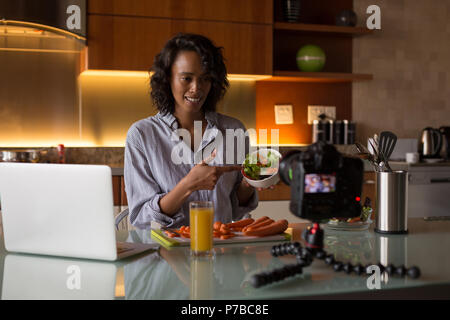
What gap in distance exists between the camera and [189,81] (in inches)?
78.4

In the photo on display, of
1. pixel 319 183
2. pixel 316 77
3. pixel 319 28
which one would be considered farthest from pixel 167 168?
pixel 319 28

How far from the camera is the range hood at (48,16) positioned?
2.85m

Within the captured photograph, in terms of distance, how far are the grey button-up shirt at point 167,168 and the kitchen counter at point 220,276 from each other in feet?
1.68

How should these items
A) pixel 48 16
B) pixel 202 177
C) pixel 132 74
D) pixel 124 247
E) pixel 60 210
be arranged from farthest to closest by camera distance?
1. pixel 132 74
2. pixel 48 16
3. pixel 202 177
4. pixel 124 247
5. pixel 60 210

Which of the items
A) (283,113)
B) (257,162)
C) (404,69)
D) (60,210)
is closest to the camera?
(60,210)

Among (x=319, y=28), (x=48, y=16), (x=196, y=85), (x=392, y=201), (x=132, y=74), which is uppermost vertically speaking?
(x=319, y=28)

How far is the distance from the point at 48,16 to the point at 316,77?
5.91 ft

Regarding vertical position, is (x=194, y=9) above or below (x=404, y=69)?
above

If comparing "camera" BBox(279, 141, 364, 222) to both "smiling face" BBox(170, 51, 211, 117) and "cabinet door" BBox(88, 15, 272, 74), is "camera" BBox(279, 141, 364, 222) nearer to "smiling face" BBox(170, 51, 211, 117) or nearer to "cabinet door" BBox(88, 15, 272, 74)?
"smiling face" BBox(170, 51, 211, 117)

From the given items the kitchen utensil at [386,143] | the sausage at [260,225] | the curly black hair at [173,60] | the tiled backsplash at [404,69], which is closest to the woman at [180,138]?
the curly black hair at [173,60]

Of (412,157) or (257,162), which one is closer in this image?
(257,162)

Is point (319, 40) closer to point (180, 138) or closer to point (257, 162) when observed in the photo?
point (180, 138)

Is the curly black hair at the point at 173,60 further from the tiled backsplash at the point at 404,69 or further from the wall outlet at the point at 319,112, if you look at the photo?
the tiled backsplash at the point at 404,69
